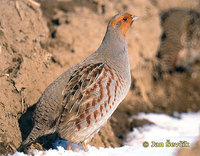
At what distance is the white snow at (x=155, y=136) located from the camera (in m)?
3.00

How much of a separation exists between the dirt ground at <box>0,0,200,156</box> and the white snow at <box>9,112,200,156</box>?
215 millimetres

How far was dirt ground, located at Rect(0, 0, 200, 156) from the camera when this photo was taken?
12.5 ft

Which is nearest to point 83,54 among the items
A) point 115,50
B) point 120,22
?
point 120,22

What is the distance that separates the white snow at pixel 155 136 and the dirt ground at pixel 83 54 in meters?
0.22

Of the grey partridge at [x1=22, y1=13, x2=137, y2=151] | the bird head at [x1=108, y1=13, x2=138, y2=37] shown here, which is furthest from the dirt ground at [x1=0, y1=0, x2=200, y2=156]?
the bird head at [x1=108, y1=13, x2=138, y2=37]

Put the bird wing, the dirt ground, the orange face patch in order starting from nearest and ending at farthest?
the bird wing < the dirt ground < the orange face patch

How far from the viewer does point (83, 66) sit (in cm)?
368

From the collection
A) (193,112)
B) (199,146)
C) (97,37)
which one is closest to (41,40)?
(97,37)

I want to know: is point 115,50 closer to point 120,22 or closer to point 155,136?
point 120,22

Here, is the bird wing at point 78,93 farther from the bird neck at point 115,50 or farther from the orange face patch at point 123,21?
the orange face patch at point 123,21

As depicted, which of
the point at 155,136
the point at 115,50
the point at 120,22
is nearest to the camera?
the point at 115,50

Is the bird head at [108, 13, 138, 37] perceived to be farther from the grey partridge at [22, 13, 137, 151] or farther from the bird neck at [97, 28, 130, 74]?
the grey partridge at [22, 13, 137, 151]

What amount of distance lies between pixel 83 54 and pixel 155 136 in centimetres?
203

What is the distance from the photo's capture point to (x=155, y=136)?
519 centimetres
